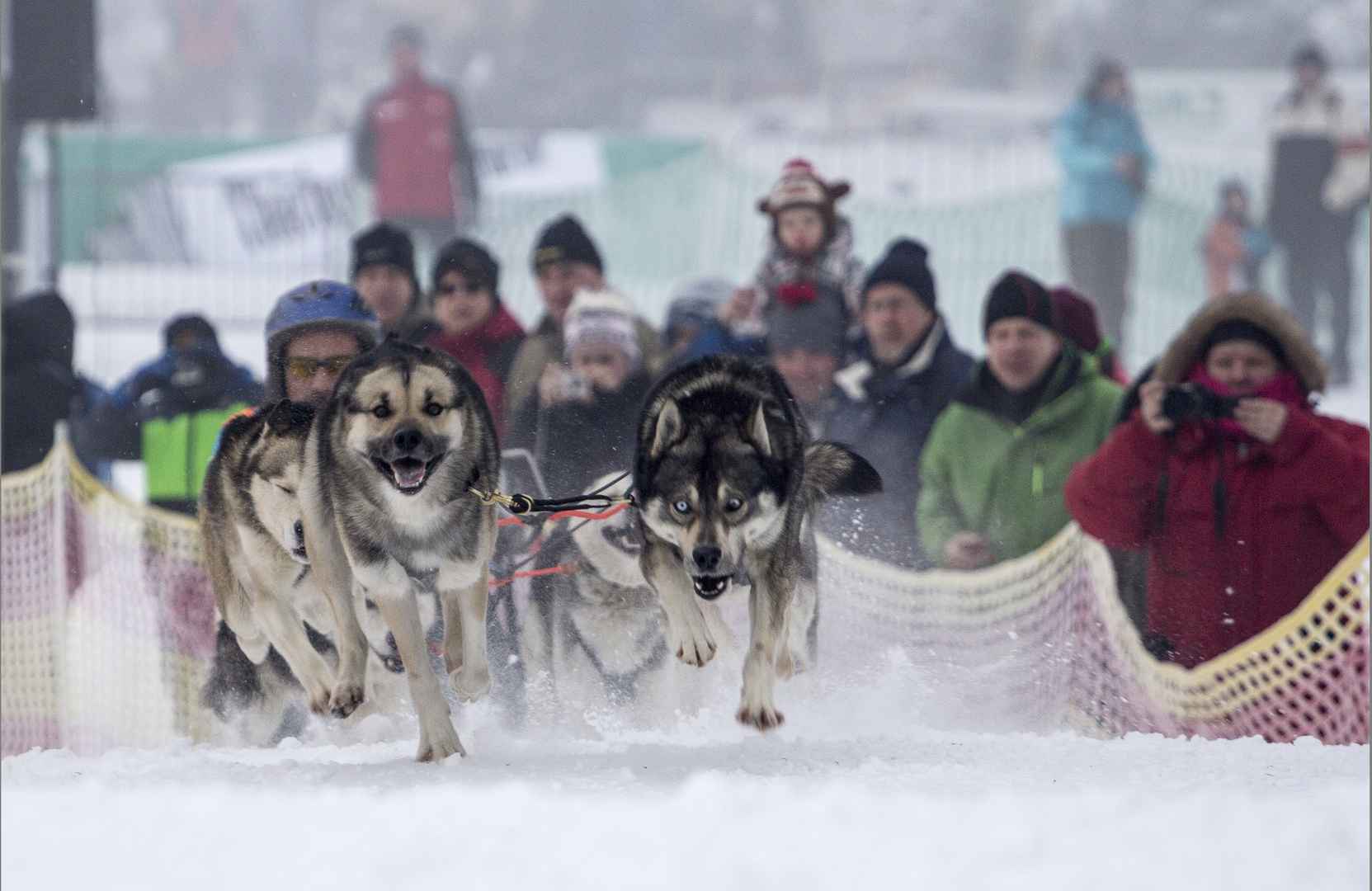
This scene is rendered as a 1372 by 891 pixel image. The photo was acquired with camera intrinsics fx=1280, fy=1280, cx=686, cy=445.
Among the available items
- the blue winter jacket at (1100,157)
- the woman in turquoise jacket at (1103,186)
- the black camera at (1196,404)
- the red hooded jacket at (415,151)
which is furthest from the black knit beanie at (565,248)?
the blue winter jacket at (1100,157)

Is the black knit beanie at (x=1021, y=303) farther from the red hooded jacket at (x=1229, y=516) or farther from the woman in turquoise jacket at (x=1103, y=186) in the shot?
the woman in turquoise jacket at (x=1103, y=186)

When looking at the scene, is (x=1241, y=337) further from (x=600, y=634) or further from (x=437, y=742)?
(x=437, y=742)

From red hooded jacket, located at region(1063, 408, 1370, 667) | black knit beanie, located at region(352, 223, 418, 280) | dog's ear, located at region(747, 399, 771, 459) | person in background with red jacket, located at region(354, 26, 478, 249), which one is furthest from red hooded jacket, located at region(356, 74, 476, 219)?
dog's ear, located at region(747, 399, 771, 459)

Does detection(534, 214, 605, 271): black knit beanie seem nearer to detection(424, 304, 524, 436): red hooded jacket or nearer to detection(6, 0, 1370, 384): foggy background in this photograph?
detection(424, 304, 524, 436): red hooded jacket

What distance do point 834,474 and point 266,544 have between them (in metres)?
1.23

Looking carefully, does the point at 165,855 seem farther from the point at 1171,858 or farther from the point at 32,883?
the point at 1171,858

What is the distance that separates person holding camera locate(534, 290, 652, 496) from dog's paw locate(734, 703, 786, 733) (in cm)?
58

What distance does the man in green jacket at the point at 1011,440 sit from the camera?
383cm

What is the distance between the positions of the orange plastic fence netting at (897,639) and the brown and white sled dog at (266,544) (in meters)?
0.42

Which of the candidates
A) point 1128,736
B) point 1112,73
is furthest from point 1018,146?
point 1128,736

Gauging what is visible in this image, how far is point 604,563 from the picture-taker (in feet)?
9.68

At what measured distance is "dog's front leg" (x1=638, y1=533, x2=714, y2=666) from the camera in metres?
2.43

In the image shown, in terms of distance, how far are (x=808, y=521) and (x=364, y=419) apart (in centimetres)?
96

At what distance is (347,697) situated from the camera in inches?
102
